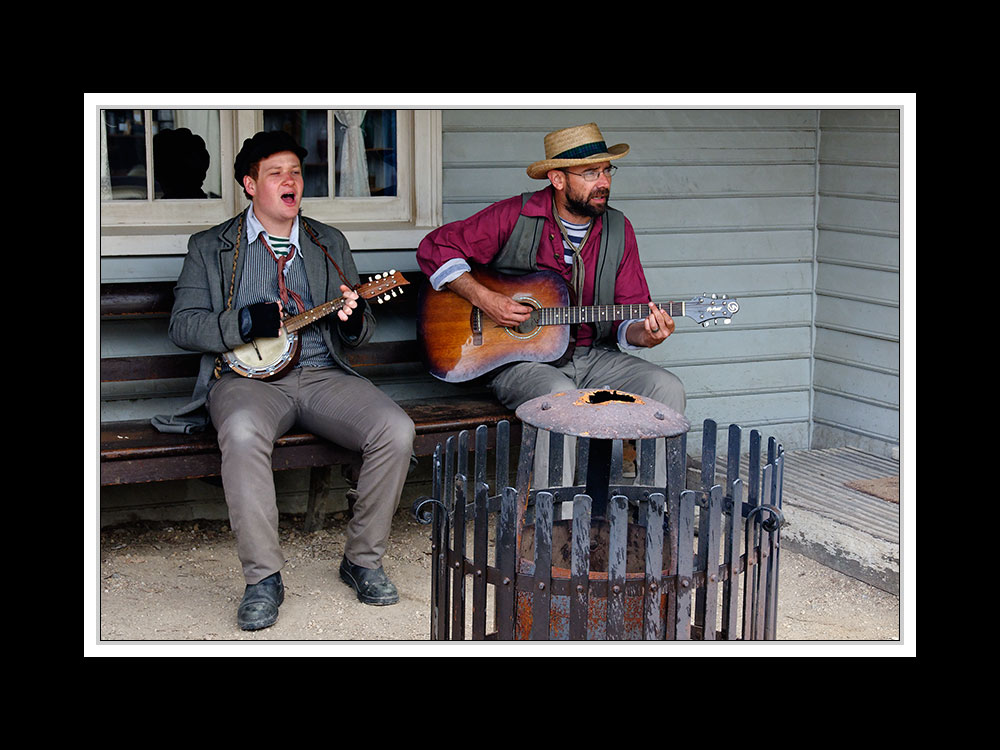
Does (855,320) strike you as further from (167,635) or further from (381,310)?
(167,635)

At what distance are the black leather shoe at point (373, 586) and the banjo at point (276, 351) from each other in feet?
2.50

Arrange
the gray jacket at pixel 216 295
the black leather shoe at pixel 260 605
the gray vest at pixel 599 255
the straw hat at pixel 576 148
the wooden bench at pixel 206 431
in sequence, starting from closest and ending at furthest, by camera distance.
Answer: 1. the black leather shoe at pixel 260 605
2. the wooden bench at pixel 206 431
3. the gray jacket at pixel 216 295
4. the straw hat at pixel 576 148
5. the gray vest at pixel 599 255

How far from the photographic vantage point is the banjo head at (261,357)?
Answer: 471cm

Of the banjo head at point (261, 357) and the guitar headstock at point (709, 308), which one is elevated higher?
the guitar headstock at point (709, 308)

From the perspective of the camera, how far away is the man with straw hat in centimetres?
502

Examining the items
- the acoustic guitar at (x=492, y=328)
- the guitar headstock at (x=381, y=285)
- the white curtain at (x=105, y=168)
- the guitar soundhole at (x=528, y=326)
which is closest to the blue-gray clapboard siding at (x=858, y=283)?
the acoustic guitar at (x=492, y=328)

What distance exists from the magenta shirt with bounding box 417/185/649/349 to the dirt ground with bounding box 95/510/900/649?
1.12 meters

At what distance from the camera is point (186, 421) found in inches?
187

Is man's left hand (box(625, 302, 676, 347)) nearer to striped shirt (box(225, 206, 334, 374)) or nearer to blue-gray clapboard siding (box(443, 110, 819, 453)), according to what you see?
blue-gray clapboard siding (box(443, 110, 819, 453))

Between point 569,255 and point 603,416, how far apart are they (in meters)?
1.75

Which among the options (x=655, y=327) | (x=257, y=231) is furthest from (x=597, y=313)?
(x=257, y=231)

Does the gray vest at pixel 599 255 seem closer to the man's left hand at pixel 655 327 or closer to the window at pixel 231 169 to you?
the man's left hand at pixel 655 327

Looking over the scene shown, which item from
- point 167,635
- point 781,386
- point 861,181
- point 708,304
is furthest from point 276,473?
point 861,181
